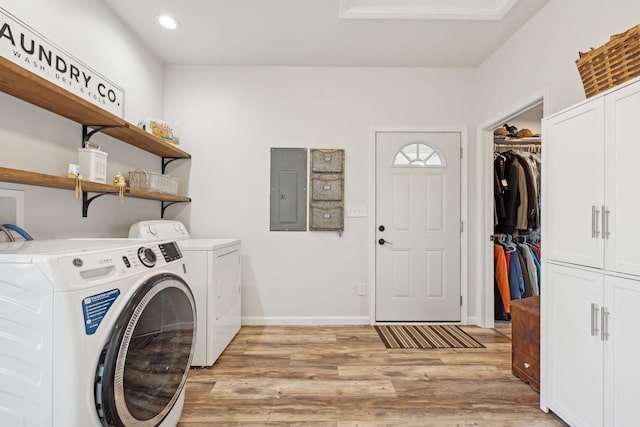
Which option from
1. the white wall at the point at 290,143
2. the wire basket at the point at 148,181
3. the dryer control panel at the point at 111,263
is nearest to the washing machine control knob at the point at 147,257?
the dryer control panel at the point at 111,263

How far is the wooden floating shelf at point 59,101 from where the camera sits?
53.1 inches

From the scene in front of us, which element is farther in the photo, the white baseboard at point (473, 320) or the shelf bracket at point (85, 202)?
the white baseboard at point (473, 320)

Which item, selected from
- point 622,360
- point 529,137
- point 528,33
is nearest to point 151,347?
point 622,360

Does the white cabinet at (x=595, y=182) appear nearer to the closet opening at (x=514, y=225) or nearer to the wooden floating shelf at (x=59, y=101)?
the closet opening at (x=514, y=225)

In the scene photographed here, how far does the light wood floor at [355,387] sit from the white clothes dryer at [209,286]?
0.14 metres

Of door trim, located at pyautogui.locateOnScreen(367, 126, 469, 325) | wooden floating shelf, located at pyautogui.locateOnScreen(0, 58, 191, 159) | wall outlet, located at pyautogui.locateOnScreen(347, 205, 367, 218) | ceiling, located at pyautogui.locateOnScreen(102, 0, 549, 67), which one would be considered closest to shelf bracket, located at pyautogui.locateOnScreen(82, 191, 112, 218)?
wooden floating shelf, located at pyautogui.locateOnScreen(0, 58, 191, 159)

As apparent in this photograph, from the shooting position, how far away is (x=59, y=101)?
1619mm

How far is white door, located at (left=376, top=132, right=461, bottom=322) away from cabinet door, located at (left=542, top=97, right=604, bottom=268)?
1.44 meters

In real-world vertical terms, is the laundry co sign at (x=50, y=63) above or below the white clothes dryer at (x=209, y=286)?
above

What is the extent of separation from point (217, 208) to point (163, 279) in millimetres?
1891

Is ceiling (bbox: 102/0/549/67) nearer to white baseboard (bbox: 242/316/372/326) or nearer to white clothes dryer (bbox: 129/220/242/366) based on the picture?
white clothes dryer (bbox: 129/220/242/366)

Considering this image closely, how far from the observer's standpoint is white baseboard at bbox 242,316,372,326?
10.3ft

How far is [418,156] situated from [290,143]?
1287 millimetres

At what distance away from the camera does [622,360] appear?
1303 millimetres
